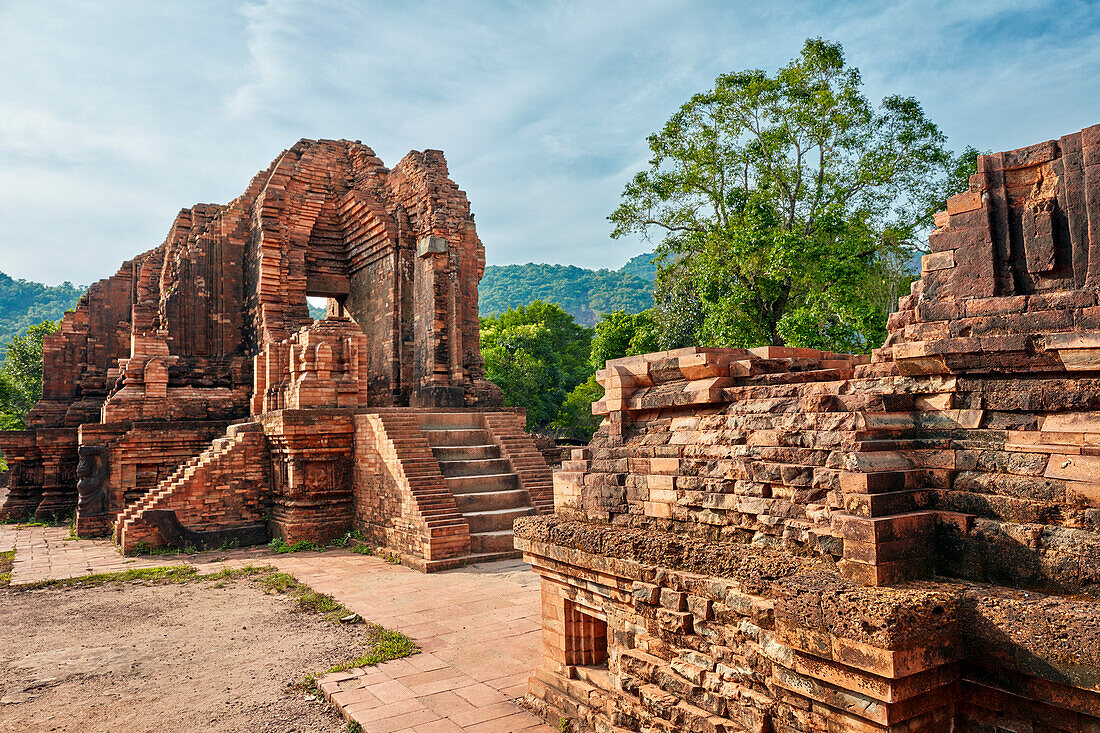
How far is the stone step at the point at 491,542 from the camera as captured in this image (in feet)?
30.7

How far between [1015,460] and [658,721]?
6.95 feet

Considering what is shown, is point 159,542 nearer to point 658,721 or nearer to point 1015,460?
point 658,721

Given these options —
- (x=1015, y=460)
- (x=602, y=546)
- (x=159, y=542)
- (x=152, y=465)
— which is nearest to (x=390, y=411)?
(x=159, y=542)

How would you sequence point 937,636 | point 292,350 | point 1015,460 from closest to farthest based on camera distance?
point 937,636 < point 1015,460 < point 292,350

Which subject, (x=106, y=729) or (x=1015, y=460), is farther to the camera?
(x=106, y=729)

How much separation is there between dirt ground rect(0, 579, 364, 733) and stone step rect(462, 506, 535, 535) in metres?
2.70

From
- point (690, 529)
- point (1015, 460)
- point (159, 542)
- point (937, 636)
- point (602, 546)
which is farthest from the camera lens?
point (159, 542)

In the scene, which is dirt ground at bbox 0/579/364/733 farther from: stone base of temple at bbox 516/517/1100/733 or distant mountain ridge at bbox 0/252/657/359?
distant mountain ridge at bbox 0/252/657/359

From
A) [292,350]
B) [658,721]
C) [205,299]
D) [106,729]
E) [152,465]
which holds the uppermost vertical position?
[205,299]

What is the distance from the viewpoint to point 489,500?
10227 mm

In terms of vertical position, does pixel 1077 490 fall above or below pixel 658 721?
above

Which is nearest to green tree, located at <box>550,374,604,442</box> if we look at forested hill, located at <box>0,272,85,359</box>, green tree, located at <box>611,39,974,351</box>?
green tree, located at <box>611,39,974,351</box>

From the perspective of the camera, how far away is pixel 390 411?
1128cm

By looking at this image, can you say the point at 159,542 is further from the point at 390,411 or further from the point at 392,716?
the point at 392,716
